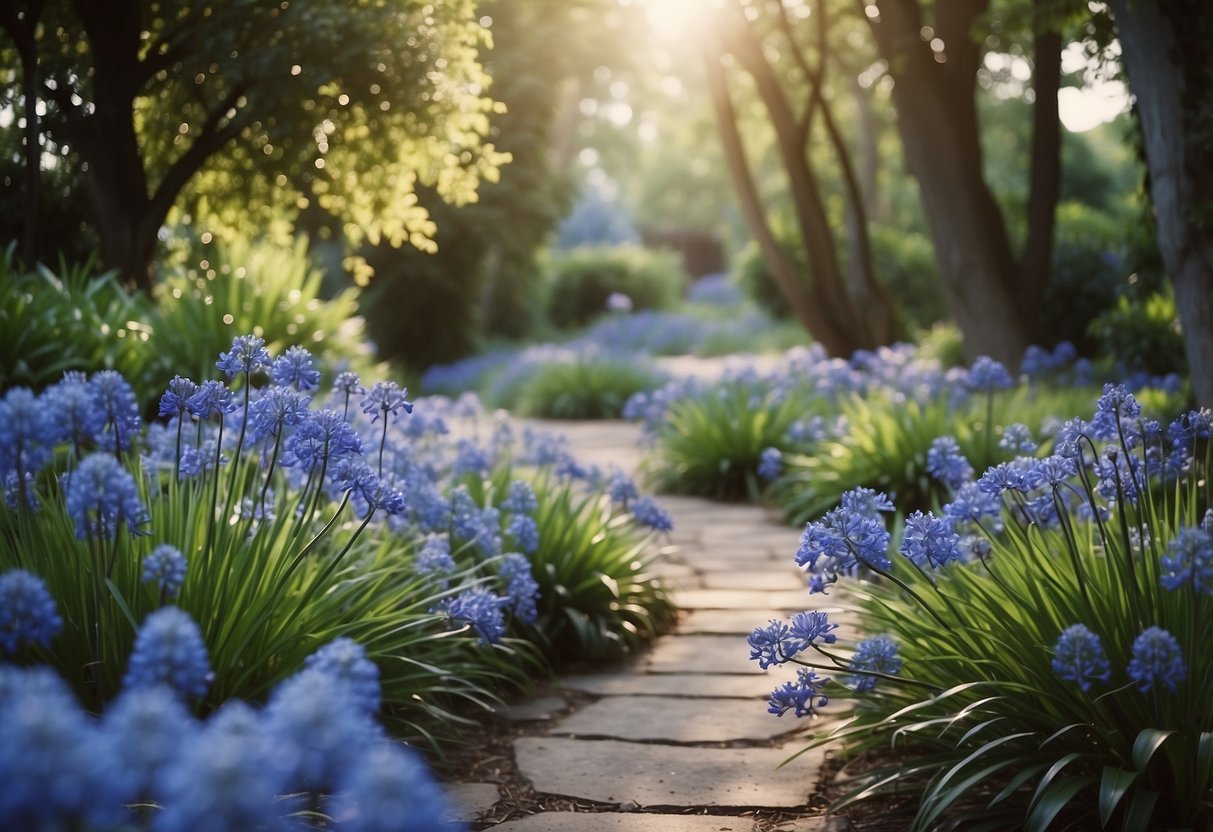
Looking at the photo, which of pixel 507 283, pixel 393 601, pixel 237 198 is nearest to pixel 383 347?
pixel 507 283

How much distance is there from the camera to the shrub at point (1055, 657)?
219 centimetres

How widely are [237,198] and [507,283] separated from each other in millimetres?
14476

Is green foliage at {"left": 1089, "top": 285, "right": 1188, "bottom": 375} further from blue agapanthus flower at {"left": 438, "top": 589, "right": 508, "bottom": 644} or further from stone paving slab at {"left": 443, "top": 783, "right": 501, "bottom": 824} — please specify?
stone paving slab at {"left": 443, "top": 783, "right": 501, "bottom": 824}

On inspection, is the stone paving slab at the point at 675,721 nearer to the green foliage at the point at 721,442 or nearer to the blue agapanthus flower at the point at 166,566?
the blue agapanthus flower at the point at 166,566

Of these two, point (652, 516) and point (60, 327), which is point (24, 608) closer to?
point (652, 516)

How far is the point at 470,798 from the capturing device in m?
2.90

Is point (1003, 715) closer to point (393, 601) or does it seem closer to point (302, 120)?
point (393, 601)

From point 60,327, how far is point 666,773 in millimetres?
3421

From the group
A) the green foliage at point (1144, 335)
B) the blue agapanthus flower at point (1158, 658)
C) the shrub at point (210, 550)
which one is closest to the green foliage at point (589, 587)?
the shrub at point (210, 550)

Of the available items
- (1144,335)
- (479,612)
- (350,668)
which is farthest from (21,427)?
(1144,335)

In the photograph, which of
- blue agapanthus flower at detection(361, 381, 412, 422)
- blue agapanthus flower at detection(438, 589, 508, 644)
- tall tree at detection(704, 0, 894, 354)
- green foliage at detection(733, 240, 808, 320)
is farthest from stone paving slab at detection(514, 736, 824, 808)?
green foliage at detection(733, 240, 808, 320)

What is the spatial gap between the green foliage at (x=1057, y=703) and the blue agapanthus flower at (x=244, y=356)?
1424 millimetres

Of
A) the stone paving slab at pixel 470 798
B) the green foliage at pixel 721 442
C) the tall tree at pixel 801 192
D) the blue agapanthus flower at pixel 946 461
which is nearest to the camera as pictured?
the stone paving slab at pixel 470 798

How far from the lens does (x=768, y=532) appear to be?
6.30m
